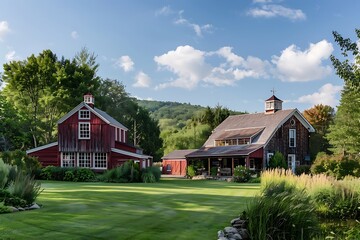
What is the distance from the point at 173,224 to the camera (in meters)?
9.48

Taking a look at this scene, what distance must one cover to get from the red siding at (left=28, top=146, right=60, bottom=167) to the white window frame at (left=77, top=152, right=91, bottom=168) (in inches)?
77.8

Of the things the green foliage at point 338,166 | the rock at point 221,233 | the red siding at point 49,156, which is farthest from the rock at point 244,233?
the red siding at point 49,156

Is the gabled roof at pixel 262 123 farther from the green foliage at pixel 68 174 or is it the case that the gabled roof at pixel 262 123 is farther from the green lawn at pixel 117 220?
the green lawn at pixel 117 220

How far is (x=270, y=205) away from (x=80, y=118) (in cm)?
2887

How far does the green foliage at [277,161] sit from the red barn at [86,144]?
38.7 feet

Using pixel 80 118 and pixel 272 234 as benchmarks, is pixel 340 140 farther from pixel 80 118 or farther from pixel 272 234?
pixel 272 234

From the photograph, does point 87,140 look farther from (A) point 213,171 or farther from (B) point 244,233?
(B) point 244,233

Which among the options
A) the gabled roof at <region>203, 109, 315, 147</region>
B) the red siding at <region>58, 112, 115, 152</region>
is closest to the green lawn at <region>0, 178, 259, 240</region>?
the red siding at <region>58, 112, 115, 152</region>

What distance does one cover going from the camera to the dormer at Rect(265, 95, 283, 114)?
43.2 meters

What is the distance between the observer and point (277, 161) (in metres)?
38.0

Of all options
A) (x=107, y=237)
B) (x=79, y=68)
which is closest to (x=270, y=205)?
(x=107, y=237)

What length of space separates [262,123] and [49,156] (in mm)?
20858

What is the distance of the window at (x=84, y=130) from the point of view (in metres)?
35.9

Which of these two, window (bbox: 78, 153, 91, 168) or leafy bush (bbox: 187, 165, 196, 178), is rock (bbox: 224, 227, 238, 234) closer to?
window (bbox: 78, 153, 91, 168)
